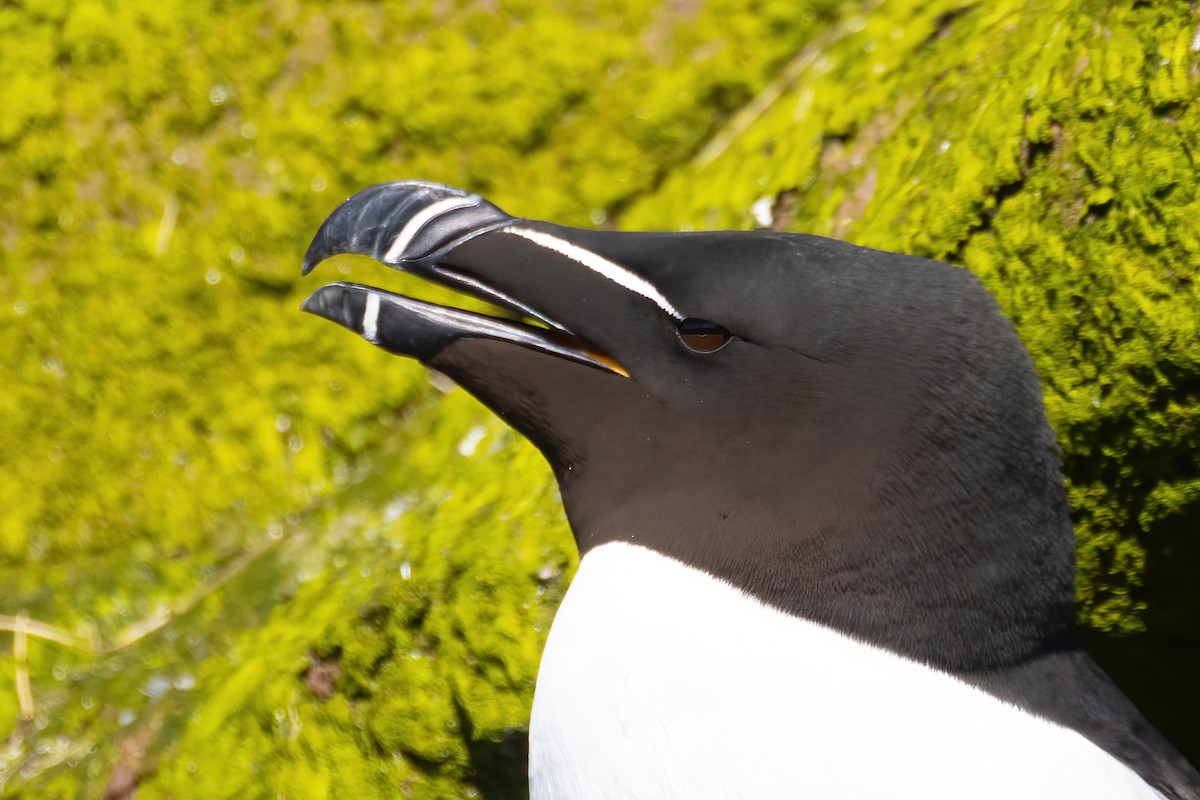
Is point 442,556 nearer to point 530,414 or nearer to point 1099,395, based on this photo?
point 530,414

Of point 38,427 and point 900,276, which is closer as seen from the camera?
point 900,276

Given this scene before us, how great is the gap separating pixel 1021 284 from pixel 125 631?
279 centimetres

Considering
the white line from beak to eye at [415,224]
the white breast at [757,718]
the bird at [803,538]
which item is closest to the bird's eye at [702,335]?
the bird at [803,538]

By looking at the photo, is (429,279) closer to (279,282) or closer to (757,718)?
(757,718)

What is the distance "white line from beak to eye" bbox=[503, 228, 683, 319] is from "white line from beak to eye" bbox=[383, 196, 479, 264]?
119 mm

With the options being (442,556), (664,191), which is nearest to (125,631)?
(442,556)

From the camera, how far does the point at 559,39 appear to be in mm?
3557

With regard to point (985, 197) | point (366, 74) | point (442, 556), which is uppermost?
point (985, 197)

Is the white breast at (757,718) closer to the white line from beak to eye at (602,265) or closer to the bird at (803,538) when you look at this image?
the bird at (803,538)

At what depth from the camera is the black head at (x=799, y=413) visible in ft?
5.73

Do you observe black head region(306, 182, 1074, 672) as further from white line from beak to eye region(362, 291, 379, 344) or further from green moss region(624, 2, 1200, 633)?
green moss region(624, 2, 1200, 633)

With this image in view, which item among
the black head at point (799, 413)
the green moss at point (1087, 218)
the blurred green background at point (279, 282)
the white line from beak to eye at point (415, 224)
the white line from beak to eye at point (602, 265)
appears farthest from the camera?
the blurred green background at point (279, 282)

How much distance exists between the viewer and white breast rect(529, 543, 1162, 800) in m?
1.63

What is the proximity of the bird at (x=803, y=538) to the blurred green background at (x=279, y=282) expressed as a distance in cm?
99
